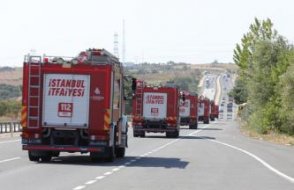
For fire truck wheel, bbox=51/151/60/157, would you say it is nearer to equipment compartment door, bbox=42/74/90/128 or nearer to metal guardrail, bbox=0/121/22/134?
equipment compartment door, bbox=42/74/90/128

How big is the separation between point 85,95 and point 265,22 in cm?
5716

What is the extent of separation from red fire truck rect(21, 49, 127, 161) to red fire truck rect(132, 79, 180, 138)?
27.3 meters

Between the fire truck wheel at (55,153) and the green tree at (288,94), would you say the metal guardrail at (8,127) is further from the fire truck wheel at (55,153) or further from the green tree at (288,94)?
the fire truck wheel at (55,153)

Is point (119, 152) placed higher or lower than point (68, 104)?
lower

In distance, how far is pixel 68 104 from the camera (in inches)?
1024

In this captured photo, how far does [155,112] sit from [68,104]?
27.8m

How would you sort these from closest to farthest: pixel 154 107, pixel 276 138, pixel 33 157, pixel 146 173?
pixel 146 173
pixel 33 157
pixel 154 107
pixel 276 138

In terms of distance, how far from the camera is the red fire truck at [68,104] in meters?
25.6

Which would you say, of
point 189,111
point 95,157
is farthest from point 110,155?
point 189,111

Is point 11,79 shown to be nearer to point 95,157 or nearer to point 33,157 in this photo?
point 95,157

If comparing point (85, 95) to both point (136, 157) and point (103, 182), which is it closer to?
point (136, 157)

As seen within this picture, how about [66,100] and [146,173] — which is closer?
[146,173]

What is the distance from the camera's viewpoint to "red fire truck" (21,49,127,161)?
2558 cm

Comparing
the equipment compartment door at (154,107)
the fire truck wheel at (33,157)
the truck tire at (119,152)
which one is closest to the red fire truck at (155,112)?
the equipment compartment door at (154,107)
